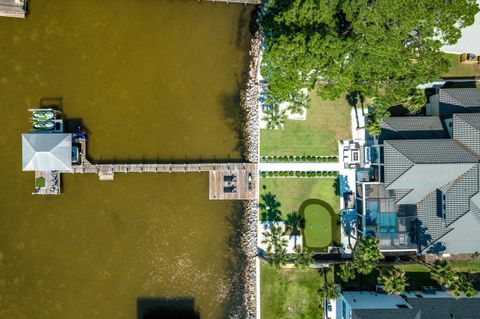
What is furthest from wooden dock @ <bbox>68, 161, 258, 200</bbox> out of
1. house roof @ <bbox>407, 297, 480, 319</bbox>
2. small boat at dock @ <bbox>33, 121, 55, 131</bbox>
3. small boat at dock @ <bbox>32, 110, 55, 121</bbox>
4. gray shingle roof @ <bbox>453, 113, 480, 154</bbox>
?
gray shingle roof @ <bbox>453, 113, 480, 154</bbox>

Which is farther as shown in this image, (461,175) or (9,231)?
(9,231)

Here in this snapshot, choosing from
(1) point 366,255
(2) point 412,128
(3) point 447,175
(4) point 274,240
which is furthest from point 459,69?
(4) point 274,240

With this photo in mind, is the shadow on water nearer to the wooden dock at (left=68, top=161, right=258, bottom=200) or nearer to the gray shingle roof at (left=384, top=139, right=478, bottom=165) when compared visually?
the wooden dock at (left=68, top=161, right=258, bottom=200)

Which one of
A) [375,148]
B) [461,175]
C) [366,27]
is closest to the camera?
[366,27]

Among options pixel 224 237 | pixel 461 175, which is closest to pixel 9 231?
pixel 224 237

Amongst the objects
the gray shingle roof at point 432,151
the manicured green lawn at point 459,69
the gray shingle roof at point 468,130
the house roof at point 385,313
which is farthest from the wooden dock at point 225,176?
the manicured green lawn at point 459,69

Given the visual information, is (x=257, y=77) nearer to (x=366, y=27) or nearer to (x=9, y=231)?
(x=366, y=27)
